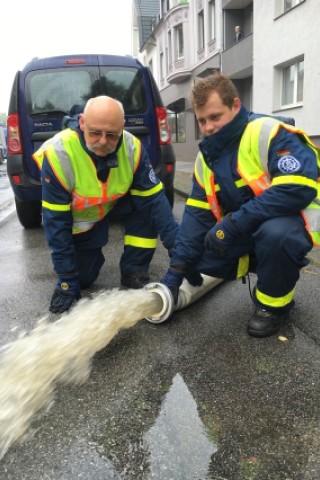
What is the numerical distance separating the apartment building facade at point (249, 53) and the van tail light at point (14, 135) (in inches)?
A: 79.2

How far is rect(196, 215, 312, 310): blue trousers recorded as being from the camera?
2.27 m

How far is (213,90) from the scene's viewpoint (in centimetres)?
232

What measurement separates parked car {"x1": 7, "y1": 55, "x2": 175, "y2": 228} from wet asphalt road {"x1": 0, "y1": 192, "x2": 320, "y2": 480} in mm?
2513

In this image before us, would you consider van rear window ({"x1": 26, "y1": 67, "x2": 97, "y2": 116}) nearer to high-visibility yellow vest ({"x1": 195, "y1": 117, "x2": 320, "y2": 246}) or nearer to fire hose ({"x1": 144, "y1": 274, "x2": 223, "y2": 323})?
fire hose ({"x1": 144, "y1": 274, "x2": 223, "y2": 323})

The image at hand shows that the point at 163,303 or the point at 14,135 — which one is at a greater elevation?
the point at 14,135

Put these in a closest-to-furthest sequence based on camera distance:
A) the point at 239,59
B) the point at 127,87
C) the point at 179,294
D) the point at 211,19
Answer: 1. the point at 179,294
2. the point at 127,87
3. the point at 239,59
4. the point at 211,19

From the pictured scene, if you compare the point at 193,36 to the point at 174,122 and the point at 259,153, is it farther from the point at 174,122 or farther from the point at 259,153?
the point at 259,153

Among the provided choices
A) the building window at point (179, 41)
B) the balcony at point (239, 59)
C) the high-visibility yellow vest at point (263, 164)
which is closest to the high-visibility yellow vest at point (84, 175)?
the high-visibility yellow vest at point (263, 164)

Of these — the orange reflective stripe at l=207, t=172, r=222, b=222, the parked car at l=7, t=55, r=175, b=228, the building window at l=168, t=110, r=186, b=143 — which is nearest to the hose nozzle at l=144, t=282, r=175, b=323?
the orange reflective stripe at l=207, t=172, r=222, b=222

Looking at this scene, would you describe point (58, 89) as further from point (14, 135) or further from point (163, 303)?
point (163, 303)

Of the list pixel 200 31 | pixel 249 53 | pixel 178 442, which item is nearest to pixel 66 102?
pixel 178 442

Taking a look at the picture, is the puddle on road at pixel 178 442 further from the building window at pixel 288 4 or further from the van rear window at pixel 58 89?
the building window at pixel 288 4

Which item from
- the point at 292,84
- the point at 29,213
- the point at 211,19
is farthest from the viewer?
the point at 211,19

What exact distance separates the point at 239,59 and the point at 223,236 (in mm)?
13163
